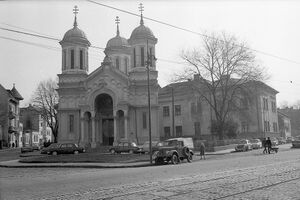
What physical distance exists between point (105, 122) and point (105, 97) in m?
3.68

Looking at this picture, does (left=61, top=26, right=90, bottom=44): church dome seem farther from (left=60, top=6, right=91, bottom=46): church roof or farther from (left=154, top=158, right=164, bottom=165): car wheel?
(left=154, top=158, right=164, bottom=165): car wheel

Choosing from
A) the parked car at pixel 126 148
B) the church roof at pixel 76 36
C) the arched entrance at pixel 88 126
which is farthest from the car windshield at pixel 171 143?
the church roof at pixel 76 36

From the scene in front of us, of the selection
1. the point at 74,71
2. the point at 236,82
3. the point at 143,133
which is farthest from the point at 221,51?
the point at 74,71

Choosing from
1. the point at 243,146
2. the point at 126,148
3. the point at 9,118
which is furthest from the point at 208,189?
the point at 9,118

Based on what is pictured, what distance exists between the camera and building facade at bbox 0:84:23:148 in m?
73.1

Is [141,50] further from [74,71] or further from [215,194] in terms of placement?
[215,194]

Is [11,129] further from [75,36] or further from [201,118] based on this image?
[201,118]

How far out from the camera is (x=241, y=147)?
43969mm

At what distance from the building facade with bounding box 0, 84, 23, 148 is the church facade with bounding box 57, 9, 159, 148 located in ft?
69.3

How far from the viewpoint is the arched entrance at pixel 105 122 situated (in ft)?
174

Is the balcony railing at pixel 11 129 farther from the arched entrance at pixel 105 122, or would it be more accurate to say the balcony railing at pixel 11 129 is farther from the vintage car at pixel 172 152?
the vintage car at pixel 172 152

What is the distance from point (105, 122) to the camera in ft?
176

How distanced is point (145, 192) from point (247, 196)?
316 cm

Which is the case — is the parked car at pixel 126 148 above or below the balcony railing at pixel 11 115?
below
